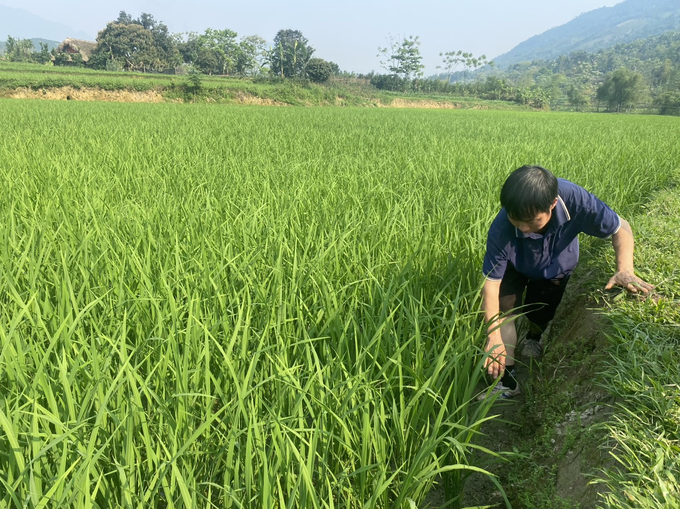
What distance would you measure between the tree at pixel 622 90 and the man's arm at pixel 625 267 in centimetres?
5057

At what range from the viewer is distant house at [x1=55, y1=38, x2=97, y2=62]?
179 ft

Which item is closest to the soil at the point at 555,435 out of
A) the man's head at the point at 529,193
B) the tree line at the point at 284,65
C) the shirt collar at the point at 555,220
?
the shirt collar at the point at 555,220

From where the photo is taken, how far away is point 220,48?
53281 mm

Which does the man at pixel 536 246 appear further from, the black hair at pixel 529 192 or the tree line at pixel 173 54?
the tree line at pixel 173 54

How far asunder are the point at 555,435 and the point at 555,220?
862mm

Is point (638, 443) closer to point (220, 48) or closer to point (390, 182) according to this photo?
point (390, 182)

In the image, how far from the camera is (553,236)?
1.87 metres

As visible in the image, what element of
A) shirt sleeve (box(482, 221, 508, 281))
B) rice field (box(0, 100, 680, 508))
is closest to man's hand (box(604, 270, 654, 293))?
shirt sleeve (box(482, 221, 508, 281))


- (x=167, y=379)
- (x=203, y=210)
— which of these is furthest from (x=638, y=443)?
(x=203, y=210)

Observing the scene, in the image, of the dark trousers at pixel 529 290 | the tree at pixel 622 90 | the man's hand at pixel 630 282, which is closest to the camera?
the man's hand at pixel 630 282

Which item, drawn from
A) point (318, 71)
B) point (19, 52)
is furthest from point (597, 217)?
point (19, 52)

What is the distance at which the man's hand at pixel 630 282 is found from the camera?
1655mm

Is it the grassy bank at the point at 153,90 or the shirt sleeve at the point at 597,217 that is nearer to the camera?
the shirt sleeve at the point at 597,217

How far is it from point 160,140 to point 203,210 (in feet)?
12.9
